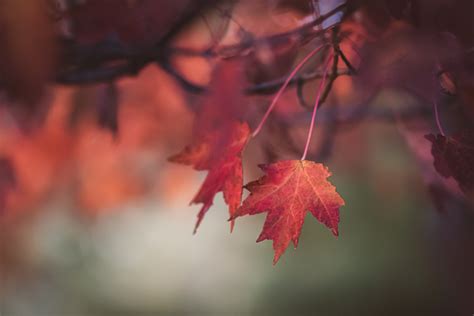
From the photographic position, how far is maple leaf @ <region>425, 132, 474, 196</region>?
405mm

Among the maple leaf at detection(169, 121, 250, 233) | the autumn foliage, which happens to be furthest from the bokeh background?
the maple leaf at detection(169, 121, 250, 233)

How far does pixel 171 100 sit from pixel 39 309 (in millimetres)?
1290

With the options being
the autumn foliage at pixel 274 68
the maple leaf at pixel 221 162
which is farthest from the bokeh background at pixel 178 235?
the maple leaf at pixel 221 162

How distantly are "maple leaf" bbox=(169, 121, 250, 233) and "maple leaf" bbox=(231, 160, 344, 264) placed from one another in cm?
4

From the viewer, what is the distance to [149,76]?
1243 millimetres

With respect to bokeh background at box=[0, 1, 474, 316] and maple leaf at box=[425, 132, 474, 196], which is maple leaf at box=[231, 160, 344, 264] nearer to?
maple leaf at box=[425, 132, 474, 196]

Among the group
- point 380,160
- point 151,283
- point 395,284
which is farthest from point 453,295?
point 151,283

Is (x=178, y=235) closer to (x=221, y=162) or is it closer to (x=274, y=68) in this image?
(x=274, y=68)

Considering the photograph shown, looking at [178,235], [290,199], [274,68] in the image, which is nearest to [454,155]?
[290,199]

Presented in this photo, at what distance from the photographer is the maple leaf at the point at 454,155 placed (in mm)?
405

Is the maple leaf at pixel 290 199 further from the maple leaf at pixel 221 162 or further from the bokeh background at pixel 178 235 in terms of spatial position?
the bokeh background at pixel 178 235

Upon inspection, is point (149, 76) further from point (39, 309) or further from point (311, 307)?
point (311, 307)

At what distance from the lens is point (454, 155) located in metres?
0.41

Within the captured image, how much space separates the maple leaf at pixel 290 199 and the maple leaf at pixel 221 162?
36 millimetres
